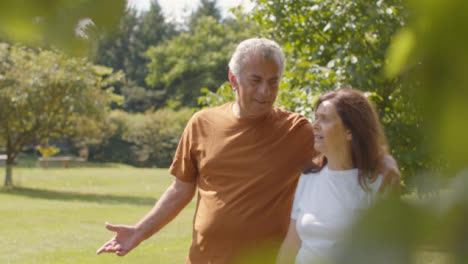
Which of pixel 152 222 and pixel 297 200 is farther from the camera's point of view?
pixel 152 222

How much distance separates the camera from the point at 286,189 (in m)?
3.48

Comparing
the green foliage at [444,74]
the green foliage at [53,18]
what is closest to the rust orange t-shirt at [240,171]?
the green foliage at [53,18]

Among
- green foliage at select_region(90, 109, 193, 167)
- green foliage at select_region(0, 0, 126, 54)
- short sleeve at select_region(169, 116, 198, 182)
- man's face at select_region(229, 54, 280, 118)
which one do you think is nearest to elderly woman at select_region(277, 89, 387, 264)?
man's face at select_region(229, 54, 280, 118)

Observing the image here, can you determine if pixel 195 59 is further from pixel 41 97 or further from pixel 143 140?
pixel 41 97

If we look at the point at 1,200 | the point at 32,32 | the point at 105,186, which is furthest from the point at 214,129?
the point at 105,186

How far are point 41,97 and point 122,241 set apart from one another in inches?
705

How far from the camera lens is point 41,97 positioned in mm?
20422

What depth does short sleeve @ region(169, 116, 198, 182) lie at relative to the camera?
366cm

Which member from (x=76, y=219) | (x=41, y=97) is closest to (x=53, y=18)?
(x=76, y=219)

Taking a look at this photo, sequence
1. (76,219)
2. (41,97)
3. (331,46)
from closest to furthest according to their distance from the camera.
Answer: (331,46) → (76,219) → (41,97)

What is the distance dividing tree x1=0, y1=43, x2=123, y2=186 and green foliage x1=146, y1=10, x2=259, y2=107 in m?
23.4

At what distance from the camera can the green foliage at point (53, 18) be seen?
1.36 feet

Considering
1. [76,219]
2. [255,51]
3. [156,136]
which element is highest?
[255,51]

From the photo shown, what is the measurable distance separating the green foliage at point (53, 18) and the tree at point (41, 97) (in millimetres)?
19943
